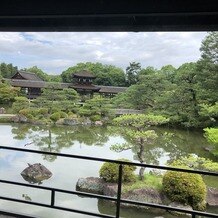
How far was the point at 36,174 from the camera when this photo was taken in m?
9.09

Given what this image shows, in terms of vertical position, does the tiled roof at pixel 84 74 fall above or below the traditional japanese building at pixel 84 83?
above

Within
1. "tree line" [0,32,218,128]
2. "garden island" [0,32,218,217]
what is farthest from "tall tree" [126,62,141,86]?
"tree line" [0,32,218,128]

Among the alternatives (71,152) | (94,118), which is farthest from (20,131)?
(71,152)

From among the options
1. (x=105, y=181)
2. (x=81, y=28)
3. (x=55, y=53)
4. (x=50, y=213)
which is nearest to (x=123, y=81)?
(x=55, y=53)

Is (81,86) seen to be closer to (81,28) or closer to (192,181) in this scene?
(192,181)

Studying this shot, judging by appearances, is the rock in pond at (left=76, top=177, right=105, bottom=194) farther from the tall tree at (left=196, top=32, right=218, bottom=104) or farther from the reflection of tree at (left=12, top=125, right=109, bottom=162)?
the tall tree at (left=196, top=32, right=218, bottom=104)

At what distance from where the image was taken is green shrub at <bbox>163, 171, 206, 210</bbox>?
6.53 metres

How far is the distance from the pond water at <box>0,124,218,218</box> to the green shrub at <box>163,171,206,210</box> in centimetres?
69

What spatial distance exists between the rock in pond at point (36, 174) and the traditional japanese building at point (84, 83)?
20472mm

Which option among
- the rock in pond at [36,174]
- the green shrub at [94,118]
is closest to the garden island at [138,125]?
the green shrub at [94,118]

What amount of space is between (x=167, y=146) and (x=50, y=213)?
10145 mm

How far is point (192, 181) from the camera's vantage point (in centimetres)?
652

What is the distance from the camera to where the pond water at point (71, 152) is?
691 cm

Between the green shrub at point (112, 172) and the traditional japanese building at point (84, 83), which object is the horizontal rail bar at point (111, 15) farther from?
the traditional japanese building at point (84, 83)
